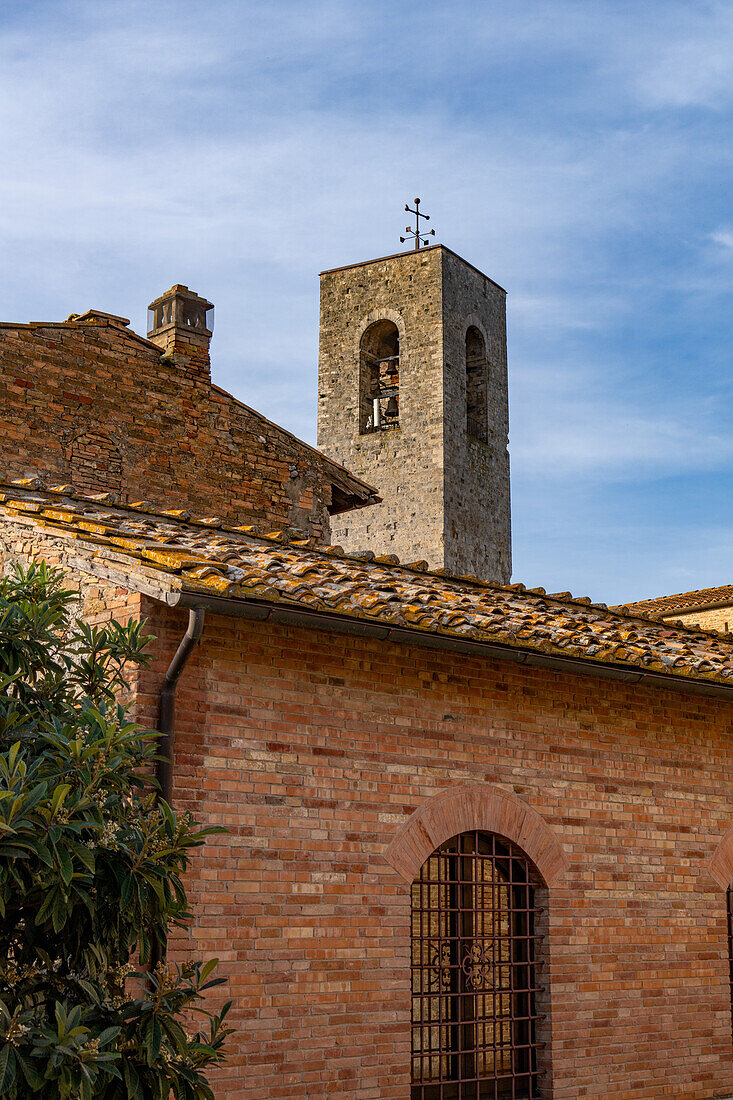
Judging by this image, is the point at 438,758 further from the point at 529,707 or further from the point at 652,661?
the point at 652,661

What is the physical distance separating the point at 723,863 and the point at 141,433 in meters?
6.38

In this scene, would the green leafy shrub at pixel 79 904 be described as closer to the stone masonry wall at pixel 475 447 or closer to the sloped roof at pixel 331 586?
the sloped roof at pixel 331 586

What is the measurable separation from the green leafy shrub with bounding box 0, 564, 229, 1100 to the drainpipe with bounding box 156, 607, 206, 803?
0.95 meters

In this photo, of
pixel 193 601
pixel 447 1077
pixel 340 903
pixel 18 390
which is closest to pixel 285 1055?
pixel 340 903

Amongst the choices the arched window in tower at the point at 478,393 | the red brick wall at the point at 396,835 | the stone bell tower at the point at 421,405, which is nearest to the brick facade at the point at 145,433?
the red brick wall at the point at 396,835

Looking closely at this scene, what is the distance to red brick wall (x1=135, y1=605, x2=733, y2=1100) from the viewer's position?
6.20 meters

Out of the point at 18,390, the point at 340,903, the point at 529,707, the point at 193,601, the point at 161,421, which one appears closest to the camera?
the point at 193,601

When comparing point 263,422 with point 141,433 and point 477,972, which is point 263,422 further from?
point 477,972

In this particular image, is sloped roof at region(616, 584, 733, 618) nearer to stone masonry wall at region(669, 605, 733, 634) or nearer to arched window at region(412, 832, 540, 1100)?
stone masonry wall at region(669, 605, 733, 634)

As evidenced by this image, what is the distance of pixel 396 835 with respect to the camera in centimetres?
689

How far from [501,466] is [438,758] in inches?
769

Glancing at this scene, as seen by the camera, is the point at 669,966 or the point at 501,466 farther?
the point at 501,466

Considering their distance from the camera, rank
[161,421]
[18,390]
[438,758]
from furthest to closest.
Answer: [161,421]
[18,390]
[438,758]

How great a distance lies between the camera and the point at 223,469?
39.7 feet
